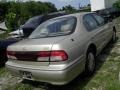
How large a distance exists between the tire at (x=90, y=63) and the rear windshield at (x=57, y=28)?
71 centimetres

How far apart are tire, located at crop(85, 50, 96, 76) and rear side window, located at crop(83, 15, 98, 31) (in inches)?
25.0

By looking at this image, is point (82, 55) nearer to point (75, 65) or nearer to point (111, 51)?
point (75, 65)

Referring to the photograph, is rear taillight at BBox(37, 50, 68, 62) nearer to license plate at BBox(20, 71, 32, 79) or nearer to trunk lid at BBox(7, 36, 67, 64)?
trunk lid at BBox(7, 36, 67, 64)

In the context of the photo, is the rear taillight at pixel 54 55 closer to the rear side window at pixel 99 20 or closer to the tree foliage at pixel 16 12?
the rear side window at pixel 99 20

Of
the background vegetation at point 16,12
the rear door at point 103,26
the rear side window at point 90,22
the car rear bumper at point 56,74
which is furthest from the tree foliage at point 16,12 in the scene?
the car rear bumper at point 56,74

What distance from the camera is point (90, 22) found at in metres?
5.70

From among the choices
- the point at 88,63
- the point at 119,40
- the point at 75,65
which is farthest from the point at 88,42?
the point at 119,40

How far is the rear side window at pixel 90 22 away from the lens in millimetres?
5408

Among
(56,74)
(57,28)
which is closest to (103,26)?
(57,28)

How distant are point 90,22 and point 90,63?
114 cm

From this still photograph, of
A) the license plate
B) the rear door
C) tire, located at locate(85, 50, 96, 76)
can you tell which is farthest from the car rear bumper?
the rear door

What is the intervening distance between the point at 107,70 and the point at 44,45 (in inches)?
77.7

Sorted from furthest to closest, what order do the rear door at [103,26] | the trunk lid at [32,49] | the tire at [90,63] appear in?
the rear door at [103,26] < the tire at [90,63] < the trunk lid at [32,49]

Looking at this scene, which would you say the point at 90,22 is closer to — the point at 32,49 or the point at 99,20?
the point at 99,20
